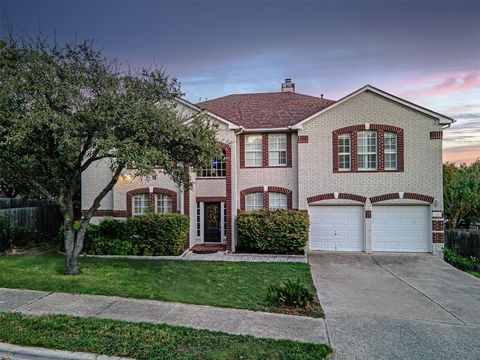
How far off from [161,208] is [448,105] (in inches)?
626

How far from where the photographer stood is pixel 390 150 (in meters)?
15.4

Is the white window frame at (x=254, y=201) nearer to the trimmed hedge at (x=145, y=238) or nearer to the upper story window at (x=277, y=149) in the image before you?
the upper story window at (x=277, y=149)

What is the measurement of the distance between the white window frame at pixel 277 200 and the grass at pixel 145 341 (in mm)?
10519

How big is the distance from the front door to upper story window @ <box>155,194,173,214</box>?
6.00ft

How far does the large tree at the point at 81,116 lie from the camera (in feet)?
27.6

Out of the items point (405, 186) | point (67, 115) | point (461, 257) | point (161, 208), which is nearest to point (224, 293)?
point (67, 115)

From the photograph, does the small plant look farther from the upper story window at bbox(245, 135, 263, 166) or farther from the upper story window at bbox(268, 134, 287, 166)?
the upper story window at bbox(245, 135, 263, 166)

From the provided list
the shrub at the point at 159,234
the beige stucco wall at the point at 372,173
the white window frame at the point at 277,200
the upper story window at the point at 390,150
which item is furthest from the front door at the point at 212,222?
the upper story window at the point at 390,150

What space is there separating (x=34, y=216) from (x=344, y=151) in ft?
54.8

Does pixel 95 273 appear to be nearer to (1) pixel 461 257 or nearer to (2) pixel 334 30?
(2) pixel 334 30

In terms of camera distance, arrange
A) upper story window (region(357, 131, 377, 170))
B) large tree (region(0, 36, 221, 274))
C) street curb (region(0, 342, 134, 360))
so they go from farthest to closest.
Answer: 1. upper story window (region(357, 131, 377, 170))
2. large tree (region(0, 36, 221, 274))
3. street curb (region(0, 342, 134, 360))

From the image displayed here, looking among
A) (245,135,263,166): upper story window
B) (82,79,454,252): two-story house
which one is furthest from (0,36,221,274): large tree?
(245,135,263,166): upper story window

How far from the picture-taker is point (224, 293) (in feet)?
28.4

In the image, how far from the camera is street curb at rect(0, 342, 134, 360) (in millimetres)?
5231
